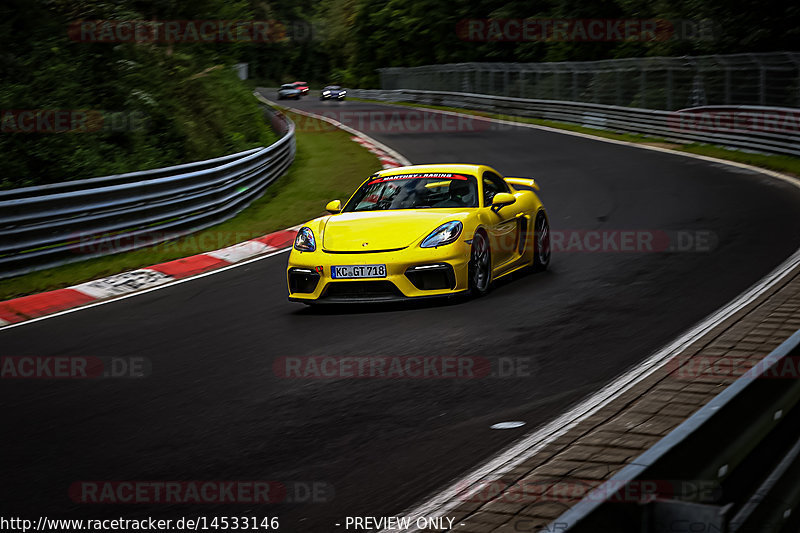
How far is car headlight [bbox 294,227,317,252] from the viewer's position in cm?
965

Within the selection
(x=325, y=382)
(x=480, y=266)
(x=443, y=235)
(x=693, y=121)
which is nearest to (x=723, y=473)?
(x=325, y=382)

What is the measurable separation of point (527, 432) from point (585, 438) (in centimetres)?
36

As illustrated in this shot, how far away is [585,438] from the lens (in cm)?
530

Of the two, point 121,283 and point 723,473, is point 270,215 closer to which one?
point 121,283

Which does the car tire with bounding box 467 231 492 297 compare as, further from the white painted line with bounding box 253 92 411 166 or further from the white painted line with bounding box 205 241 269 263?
the white painted line with bounding box 253 92 411 166

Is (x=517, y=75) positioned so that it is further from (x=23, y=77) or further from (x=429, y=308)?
(x=429, y=308)

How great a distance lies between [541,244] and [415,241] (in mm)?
2366

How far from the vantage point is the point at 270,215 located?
1747 cm

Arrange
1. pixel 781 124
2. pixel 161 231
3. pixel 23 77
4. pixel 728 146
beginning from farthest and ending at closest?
pixel 728 146
pixel 781 124
pixel 23 77
pixel 161 231

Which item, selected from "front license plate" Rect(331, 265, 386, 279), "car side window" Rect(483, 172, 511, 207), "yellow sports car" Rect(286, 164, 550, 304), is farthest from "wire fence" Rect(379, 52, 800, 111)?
"front license plate" Rect(331, 265, 386, 279)

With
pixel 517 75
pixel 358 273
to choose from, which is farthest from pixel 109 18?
pixel 517 75

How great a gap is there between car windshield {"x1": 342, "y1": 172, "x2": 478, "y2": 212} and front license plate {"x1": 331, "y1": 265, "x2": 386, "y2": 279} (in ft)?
4.04

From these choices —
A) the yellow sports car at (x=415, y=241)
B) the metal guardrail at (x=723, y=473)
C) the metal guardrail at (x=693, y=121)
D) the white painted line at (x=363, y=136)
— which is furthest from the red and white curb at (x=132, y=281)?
the metal guardrail at (x=693, y=121)

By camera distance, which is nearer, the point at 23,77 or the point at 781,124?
the point at 23,77
